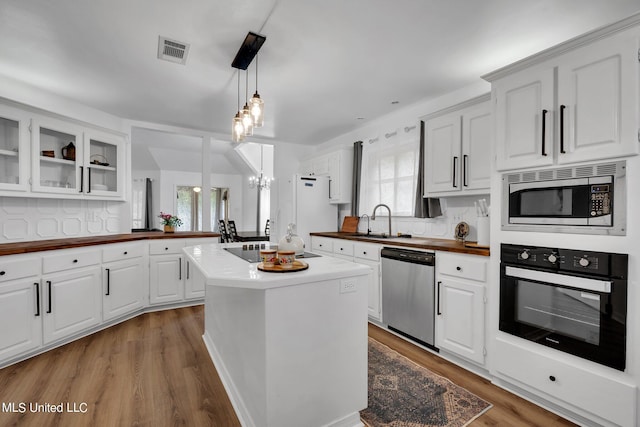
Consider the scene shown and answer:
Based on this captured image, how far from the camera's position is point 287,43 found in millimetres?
2240

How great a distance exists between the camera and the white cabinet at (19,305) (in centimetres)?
233

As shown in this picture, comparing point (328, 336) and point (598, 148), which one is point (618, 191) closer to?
point (598, 148)

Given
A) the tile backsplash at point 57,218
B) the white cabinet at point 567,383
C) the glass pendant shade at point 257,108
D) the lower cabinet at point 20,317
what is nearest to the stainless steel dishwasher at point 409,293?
the white cabinet at point 567,383

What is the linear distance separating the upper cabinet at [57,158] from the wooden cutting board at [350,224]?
3028 millimetres

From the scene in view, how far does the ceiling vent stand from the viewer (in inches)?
88.0

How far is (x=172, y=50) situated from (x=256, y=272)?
1.96 m

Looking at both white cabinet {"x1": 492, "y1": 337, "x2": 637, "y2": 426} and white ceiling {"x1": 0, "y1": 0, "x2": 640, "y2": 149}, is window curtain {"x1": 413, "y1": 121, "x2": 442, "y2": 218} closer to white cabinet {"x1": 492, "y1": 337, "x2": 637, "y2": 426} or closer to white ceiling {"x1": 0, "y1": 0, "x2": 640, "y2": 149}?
white ceiling {"x1": 0, "y1": 0, "x2": 640, "y2": 149}

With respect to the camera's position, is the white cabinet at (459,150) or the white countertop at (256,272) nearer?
the white countertop at (256,272)

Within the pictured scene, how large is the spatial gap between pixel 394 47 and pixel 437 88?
1.00m

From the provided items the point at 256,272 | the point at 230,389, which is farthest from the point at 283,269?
the point at 230,389

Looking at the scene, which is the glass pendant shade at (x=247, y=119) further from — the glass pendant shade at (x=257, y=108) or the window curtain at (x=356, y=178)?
the window curtain at (x=356, y=178)

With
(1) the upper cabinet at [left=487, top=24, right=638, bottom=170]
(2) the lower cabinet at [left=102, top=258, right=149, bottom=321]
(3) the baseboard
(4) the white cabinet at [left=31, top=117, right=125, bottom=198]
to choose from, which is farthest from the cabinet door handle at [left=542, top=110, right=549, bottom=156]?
(4) the white cabinet at [left=31, top=117, right=125, bottom=198]

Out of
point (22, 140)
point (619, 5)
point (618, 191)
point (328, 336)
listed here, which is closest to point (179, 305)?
point (22, 140)

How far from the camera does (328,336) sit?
5.26ft
